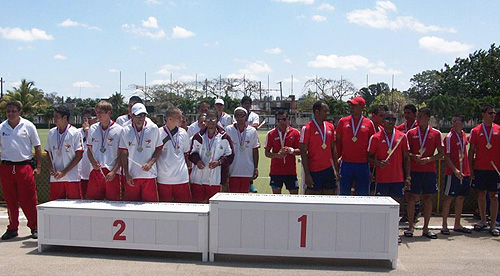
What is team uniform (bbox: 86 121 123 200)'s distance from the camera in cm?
629

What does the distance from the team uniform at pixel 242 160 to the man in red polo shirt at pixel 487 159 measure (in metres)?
3.53

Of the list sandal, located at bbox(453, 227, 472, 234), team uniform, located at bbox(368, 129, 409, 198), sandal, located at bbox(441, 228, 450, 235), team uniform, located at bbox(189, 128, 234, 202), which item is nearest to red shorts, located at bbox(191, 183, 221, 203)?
team uniform, located at bbox(189, 128, 234, 202)

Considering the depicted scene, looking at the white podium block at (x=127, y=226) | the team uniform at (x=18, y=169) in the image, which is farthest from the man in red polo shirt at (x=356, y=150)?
the team uniform at (x=18, y=169)

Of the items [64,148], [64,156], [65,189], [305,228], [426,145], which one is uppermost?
[426,145]

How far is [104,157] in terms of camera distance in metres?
6.33

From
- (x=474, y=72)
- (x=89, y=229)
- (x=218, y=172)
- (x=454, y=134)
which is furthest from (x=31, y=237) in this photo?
(x=474, y=72)

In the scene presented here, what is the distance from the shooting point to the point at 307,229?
5.21 meters

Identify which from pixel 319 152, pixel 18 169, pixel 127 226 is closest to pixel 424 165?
pixel 319 152

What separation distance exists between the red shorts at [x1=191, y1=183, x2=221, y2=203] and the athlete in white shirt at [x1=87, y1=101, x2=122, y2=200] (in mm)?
1077

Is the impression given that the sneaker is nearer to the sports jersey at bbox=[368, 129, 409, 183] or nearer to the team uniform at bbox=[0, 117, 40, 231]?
the team uniform at bbox=[0, 117, 40, 231]

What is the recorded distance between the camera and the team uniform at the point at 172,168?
614 cm

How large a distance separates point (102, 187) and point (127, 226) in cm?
117

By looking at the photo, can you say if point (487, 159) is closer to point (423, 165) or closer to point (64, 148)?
point (423, 165)

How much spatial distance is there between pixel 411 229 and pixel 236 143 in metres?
2.98
